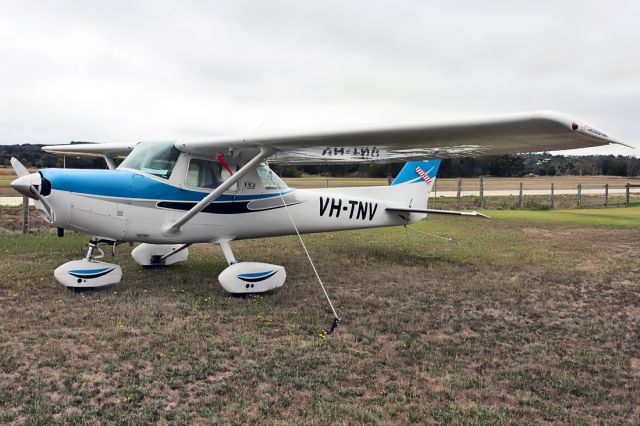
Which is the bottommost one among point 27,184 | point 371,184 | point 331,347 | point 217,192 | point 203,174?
point 331,347

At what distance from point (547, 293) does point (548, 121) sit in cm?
336

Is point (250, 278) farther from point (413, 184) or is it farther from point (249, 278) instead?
point (413, 184)

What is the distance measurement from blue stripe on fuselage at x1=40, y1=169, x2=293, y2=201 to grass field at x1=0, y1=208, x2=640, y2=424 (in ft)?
4.27

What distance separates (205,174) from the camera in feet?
23.6

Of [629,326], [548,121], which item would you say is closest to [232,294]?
[548,121]

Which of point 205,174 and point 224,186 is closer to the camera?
point 224,186

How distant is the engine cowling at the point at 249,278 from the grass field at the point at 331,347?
16cm

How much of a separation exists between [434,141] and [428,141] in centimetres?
7

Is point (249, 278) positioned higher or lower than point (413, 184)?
lower

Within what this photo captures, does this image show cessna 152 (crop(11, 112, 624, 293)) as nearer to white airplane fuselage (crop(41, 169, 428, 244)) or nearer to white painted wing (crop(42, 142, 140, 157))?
white airplane fuselage (crop(41, 169, 428, 244))

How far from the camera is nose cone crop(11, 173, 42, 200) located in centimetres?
579

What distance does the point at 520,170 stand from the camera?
188ft

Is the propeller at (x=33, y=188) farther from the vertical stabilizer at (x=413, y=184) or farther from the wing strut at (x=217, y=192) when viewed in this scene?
the vertical stabilizer at (x=413, y=184)

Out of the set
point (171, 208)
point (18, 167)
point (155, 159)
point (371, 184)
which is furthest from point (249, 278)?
point (371, 184)
